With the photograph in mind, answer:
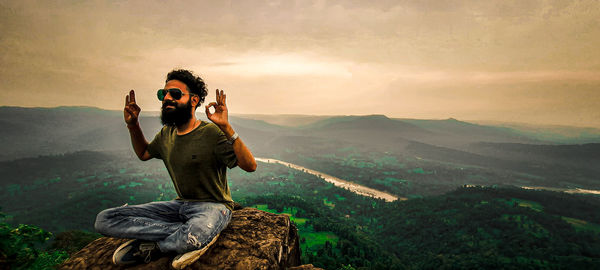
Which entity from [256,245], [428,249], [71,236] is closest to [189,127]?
[256,245]

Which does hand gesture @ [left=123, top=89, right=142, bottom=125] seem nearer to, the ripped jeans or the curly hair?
the curly hair

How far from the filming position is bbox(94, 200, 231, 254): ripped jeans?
13.1 feet

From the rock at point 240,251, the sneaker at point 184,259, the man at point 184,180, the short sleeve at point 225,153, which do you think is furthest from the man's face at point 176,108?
the rock at point 240,251

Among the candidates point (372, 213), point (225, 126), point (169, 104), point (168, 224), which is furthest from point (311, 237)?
point (225, 126)

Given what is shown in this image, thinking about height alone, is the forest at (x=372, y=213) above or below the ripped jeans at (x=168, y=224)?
below

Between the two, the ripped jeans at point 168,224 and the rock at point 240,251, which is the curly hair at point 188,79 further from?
the rock at point 240,251

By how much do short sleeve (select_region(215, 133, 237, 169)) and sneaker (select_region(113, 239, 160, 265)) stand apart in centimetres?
196

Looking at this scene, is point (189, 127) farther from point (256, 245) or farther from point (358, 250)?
point (358, 250)

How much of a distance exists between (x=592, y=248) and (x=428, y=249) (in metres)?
56.5

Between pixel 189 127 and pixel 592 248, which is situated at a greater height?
pixel 189 127

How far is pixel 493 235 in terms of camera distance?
88500 millimetres

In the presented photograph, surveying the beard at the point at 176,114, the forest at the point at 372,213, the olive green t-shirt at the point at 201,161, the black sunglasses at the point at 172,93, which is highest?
the black sunglasses at the point at 172,93

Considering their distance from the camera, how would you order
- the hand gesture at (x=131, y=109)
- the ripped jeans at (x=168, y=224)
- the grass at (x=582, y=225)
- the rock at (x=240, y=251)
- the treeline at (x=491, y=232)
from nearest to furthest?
the ripped jeans at (x=168, y=224) → the rock at (x=240, y=251) → the hand gesture at (x=131, y=109) → the treeline at (x=491, y=232) → the grass at (x=582, y=225)

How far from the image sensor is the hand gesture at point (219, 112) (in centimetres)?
402
